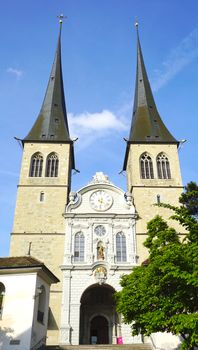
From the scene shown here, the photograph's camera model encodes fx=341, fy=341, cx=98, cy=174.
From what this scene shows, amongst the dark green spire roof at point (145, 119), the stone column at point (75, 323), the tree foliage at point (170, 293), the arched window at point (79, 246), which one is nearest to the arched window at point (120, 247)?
the arched window at point (79, 246)

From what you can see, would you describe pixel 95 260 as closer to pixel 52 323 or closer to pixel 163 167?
pixel 52 323

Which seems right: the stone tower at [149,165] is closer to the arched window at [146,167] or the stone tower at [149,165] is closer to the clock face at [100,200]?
the arched window at [146,167]

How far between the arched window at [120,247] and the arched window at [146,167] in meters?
5.70

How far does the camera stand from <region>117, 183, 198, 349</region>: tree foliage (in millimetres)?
9711

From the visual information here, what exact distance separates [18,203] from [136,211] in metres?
8.81

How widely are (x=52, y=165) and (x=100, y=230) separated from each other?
7180 mm

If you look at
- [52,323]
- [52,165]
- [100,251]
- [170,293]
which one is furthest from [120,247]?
[170,293]

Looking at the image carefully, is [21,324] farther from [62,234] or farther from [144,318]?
[62,234]

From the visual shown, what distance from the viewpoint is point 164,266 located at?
10156mm

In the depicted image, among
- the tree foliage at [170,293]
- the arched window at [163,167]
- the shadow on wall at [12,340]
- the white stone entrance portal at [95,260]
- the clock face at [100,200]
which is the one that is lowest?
the shadow on wall at [12,340]

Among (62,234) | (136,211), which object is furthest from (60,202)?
(136,211)

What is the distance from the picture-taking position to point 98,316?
914 inches

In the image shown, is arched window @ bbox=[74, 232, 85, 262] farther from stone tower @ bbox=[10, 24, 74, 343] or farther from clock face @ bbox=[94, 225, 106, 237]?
clock face @ bbox=[94, 225, 106, 237]

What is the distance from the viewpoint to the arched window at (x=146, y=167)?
1086 inches
